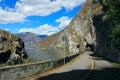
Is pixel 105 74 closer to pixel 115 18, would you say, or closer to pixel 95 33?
pixel 115 18

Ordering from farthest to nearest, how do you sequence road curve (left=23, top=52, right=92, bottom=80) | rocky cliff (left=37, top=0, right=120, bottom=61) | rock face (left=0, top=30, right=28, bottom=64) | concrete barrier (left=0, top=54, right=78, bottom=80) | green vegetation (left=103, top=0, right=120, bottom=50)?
rock face (left=0, top=30, right=28, bottom=64)
rocky cliff (left=37, top=0, right=120, bottom=61)
green vegetation (left=103, top=0, right=120, bottom=50)
road curve (left=23, top=52, right=92, bottom=80)
concrete barrier (left=0, top=54, right=78, bottom=80)

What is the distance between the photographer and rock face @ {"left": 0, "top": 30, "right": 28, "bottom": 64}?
313 feet

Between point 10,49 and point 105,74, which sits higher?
point 10,49

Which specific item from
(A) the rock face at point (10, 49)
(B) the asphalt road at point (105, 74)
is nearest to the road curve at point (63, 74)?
(B) the asphalt road at point (105, 74)

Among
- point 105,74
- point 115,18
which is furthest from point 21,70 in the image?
point 115,18

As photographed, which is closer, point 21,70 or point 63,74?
point 21,70

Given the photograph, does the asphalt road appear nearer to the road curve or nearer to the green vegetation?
the road curve

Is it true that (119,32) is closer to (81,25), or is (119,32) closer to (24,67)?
(24,67)

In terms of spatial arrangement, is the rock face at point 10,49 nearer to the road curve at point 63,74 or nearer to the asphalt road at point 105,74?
the road curve at point 63,74

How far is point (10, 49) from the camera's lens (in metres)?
102

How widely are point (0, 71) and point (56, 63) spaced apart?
13.4m

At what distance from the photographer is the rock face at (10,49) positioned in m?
95.4

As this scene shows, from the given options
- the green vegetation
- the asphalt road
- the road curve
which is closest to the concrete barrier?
the road curve

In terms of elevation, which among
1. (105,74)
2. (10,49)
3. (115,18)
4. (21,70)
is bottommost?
(105,74)
